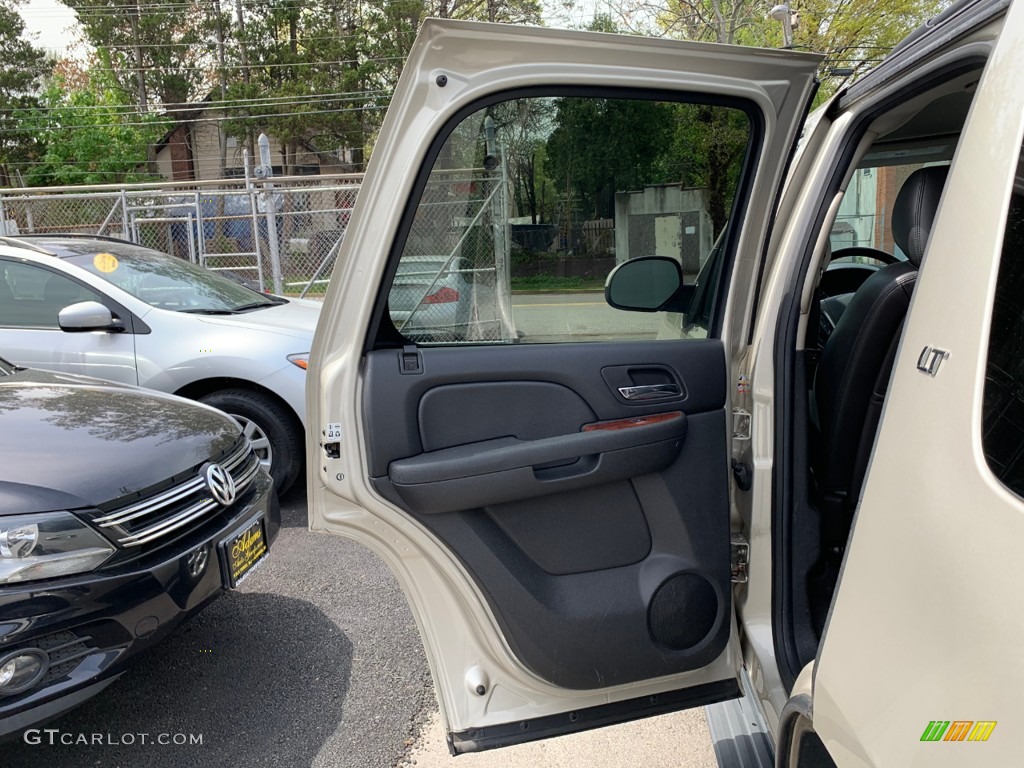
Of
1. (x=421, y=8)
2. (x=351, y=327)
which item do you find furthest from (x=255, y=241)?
(x=421, y=8)

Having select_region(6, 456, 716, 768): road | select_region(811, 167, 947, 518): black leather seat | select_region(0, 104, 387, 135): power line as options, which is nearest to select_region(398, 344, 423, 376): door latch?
select_region(811, 167, 947, 518): black leather seat

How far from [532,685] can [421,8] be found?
86.4ft

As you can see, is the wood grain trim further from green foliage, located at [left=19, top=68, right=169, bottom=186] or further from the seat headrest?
green foliage, located at [left=19, top=68, right=169, bottom=186]

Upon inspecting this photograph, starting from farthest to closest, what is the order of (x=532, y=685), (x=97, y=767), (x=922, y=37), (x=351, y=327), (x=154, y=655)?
(x=154, y=655) → (x=97, y=767) → (x=532, y=685) → (x=351, y=327) → (x=922, y=37)

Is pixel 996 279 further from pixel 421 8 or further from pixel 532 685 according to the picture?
pixel 421 8

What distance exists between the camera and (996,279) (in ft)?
3.33

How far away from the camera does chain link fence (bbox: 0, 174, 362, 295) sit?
1026cm

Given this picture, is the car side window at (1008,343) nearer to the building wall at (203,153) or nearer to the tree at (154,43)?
the building wall at (203,153)

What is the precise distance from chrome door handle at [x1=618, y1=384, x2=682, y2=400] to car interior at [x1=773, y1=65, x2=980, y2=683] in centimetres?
27

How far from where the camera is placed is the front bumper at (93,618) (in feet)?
6.85

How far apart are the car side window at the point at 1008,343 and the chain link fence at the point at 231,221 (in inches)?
367

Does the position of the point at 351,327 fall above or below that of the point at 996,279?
below

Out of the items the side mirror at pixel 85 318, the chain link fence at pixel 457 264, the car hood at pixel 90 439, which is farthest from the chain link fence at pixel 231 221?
the chain link fence at pixel 457 264

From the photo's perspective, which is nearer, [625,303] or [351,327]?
[351,327]
